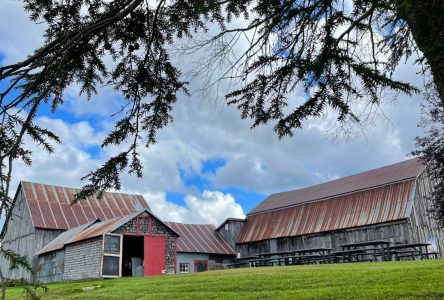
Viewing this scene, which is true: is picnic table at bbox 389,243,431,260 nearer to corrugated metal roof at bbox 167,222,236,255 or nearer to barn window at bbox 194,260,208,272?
barn window at bbox 194,260,208,272

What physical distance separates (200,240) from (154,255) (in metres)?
10.1

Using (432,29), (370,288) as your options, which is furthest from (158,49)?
(370,288)

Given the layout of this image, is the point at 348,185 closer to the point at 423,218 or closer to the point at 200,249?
the point at 423,218

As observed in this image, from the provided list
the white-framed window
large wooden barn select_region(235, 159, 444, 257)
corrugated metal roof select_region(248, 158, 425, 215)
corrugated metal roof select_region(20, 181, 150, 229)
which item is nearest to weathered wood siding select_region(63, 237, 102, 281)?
corrugated metal roof select_region(20, 181, 150, 229)

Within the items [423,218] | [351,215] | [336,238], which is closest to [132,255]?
[336,238]

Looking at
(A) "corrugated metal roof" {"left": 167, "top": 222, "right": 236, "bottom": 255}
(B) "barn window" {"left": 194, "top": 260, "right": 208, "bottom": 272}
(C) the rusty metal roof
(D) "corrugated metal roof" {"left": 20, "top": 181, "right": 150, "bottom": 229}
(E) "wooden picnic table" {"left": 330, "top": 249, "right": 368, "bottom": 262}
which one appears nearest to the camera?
(E) "wooden picnic table" {"left": 330, "top": 249, "right": 368, "bottom": 262}

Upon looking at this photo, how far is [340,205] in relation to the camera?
29.8 metres

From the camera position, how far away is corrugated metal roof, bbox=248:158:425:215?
27794 mm

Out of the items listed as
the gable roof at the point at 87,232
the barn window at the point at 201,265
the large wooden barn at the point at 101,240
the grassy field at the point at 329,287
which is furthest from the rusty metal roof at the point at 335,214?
the grassy field at the point at 329,287

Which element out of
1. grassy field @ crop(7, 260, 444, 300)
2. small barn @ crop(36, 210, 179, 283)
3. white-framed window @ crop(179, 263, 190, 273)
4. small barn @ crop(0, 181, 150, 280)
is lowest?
grassy field @ crop(7, 260, 444, 300)

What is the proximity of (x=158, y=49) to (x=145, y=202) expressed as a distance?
115 feet

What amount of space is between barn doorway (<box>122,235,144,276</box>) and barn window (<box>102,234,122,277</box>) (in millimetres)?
1503

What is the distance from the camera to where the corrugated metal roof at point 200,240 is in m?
33.9

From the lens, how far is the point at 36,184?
34625 mm
